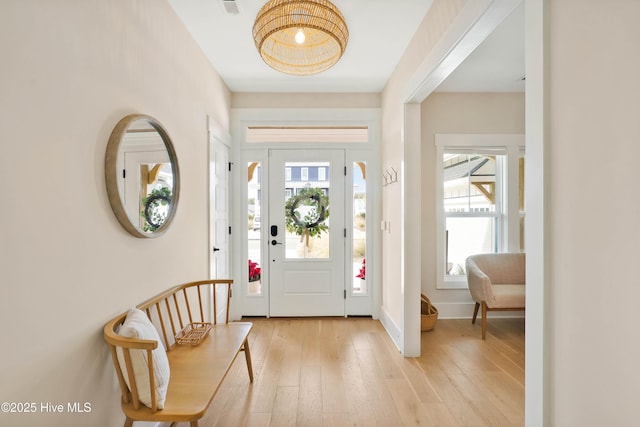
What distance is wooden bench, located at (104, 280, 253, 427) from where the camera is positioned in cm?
134

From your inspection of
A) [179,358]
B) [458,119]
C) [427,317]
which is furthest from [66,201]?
[458,119]

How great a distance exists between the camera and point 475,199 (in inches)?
155

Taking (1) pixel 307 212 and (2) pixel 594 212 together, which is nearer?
(2) pixel 594 212

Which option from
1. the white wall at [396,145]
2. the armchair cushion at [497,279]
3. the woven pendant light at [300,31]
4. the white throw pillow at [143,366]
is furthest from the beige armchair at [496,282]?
the white throw pillow at [143,366]

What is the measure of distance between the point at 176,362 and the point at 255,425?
62 centimetres

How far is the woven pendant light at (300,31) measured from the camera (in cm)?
167

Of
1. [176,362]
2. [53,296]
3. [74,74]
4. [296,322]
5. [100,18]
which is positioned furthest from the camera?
[296,322]

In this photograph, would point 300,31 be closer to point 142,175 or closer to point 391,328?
point 142,175

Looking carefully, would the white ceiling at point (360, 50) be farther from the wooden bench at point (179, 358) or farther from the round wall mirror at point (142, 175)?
the wooden bench at point (179, 358)

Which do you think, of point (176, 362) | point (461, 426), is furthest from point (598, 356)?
point (176, 362)

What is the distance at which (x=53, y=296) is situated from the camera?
116 centimetres

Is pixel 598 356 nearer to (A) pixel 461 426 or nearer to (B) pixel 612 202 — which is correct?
(B) pixel 612 202

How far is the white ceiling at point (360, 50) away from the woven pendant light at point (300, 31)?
1.20 feet

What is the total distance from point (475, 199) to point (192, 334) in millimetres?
3445
